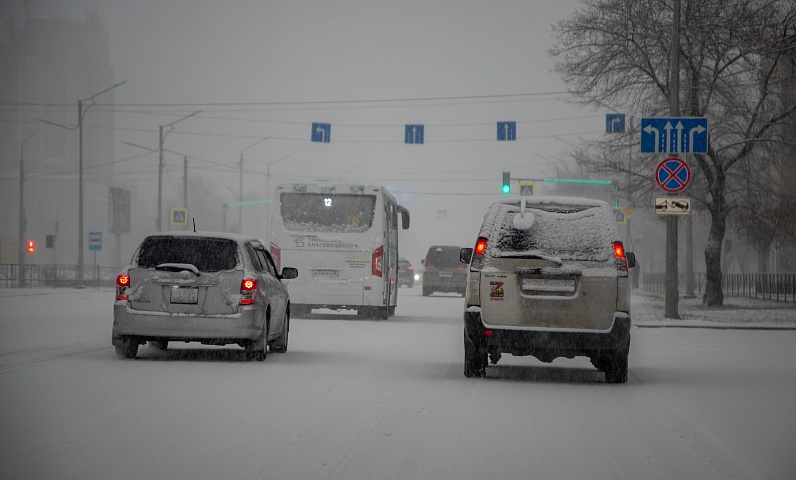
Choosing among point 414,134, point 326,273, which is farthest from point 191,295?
point 414,134

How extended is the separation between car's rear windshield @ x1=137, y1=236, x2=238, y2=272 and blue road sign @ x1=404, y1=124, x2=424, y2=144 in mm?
36945

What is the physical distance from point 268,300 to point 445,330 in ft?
29.7

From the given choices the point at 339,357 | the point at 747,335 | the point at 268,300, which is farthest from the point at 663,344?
the point at 268,300

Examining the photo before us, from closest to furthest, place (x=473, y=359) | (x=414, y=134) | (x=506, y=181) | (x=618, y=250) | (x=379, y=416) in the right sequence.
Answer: (x=379, y=416), (x=618, y=250), (x=473, y=359), (x=506, y=181), (x=414, y=134)

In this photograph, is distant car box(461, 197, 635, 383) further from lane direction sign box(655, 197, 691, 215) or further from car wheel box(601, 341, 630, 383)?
lane direction sign box(655, 197, 691, 215)

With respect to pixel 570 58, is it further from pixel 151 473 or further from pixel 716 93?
pixel 151 473

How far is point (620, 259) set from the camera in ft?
40.7

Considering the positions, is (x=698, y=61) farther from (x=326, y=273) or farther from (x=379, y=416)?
(x=379, y=416)

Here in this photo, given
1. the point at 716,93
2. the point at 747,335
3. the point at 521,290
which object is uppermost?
the point at 716,93

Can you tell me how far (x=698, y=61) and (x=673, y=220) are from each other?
7239 mm

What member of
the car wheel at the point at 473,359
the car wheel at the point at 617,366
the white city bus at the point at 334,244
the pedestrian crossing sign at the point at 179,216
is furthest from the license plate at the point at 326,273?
the pedestrian crossing sign at the point at 179,216

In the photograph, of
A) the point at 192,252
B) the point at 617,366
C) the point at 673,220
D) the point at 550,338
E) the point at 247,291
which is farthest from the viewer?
the point at 673,220

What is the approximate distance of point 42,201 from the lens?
12562 centimetres

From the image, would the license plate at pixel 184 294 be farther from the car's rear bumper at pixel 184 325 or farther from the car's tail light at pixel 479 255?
the car's tail light at pixel 479 255
